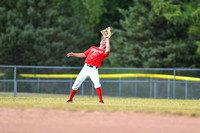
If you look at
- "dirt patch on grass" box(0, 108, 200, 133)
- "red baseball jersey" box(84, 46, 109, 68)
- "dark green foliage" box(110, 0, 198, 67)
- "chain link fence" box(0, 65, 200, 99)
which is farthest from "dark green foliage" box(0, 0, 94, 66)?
"dirt patch on grass" box(0, 108, 200, 133)

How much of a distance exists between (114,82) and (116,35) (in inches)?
529

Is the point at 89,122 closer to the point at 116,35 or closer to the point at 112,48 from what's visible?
the point at 112,48

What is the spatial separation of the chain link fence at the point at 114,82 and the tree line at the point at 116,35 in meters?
5.28

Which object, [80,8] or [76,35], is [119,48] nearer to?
[76,35]

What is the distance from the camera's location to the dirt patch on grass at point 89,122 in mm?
7402

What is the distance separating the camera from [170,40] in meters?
27.9

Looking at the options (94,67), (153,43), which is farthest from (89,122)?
(153,43)

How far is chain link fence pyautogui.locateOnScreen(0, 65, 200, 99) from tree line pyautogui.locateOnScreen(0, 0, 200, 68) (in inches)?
208

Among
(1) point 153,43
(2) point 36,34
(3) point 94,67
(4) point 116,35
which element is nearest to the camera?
(3) point 94,67

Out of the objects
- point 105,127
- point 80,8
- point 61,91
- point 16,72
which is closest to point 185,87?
point 61,91

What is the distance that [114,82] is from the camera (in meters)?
21.3

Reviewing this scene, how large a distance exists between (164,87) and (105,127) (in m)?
13.7

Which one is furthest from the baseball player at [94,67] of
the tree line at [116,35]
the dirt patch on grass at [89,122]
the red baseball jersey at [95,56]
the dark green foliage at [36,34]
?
the dark green foliage at [36,34]

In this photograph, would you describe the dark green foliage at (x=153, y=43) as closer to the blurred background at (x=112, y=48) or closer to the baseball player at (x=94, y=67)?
the blurred background at (x=112, y=48)
